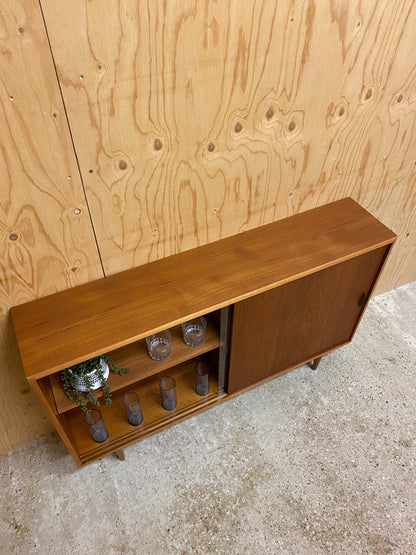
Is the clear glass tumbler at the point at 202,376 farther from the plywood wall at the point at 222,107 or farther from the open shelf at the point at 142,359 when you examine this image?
the plywood wall at the point at 222,107

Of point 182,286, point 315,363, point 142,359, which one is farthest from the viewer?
point 315,363

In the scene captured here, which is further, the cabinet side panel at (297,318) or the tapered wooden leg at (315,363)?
the tapered wooden leg at (315,363)

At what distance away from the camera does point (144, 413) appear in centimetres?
175

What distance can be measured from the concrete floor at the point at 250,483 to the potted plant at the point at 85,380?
546 millimetres

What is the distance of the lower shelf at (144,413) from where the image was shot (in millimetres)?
1650

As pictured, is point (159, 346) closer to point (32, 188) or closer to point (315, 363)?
point (32, 188)

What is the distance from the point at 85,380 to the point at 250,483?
2.79 feet

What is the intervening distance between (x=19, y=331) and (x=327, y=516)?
138 centimetres

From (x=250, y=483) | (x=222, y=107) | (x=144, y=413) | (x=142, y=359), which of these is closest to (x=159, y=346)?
(x=142, y=359)

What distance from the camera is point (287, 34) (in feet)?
3.75

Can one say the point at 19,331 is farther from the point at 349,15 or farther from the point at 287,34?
the point at 349,15

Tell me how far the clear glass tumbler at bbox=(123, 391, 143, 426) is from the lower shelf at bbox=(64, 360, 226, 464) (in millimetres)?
42

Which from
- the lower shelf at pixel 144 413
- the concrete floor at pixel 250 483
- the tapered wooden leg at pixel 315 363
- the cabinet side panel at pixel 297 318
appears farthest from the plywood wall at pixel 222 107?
the concrete floor at pixel 250 483

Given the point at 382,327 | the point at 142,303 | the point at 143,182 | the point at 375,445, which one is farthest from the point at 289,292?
the point at 382,327
